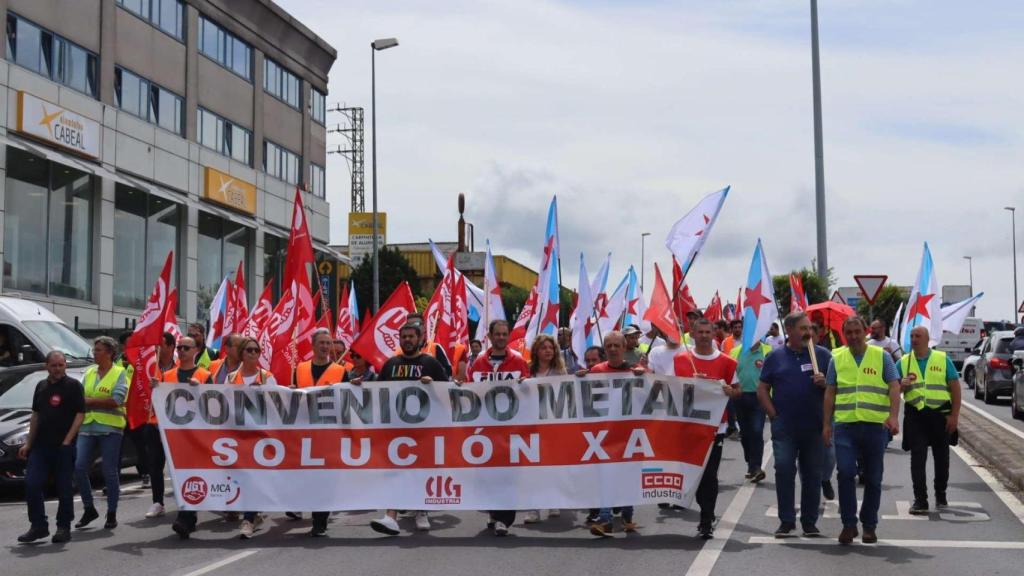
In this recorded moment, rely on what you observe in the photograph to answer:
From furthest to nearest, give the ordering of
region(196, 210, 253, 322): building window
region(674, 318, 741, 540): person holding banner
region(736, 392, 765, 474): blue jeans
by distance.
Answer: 1. region(196, 210, 253, 322): building window
2. region(736, 392, 765, 474): blue jeans
3. region(674, 318, 741, 540): person holding banner

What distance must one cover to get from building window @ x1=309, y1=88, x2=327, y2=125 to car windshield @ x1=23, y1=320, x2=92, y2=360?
30607 millimetres

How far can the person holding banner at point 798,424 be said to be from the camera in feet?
33.5

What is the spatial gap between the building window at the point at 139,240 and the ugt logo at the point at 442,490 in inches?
1035

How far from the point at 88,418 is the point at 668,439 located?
5123mm

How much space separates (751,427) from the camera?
46.9 ft

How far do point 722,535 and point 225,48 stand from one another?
35.2m

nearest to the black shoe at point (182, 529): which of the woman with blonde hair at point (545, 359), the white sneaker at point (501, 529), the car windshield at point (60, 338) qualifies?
the white sneaker at point (501, 529)

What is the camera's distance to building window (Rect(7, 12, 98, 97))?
30219mm

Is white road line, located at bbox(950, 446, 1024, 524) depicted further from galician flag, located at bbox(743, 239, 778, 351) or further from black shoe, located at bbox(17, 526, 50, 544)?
black shoe, located at bbox(17, 526, 50, 544)

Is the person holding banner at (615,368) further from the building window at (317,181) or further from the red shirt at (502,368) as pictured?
the building window at (317,181)

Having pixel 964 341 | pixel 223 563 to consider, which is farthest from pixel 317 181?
pixel 223 563

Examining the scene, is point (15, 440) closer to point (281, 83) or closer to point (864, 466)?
point (864, 466)

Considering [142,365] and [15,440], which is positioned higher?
[142,365]

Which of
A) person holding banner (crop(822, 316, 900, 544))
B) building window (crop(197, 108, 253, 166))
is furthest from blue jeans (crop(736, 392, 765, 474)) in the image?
building window (crop(197, 108, 253, 166))
